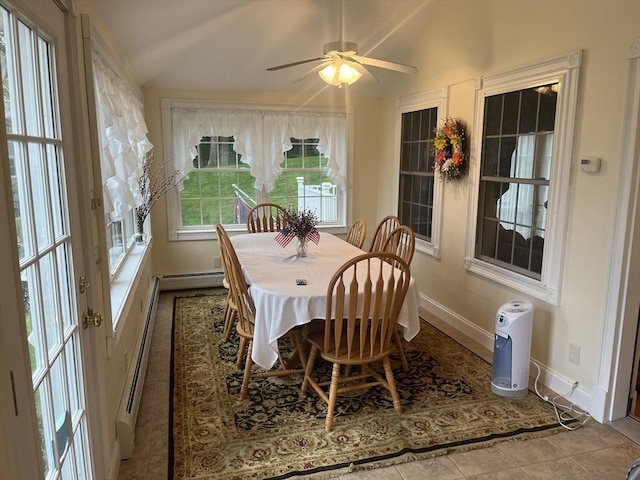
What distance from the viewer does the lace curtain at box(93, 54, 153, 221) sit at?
8.02ft

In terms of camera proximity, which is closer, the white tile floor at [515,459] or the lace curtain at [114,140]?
the white tile floor at [515,459]

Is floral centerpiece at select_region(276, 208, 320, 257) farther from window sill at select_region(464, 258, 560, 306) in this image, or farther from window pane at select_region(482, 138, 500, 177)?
window pane at select_region(482, 138, 500, 177)

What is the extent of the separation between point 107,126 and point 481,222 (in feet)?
9.18

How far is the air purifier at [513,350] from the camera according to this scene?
282cm

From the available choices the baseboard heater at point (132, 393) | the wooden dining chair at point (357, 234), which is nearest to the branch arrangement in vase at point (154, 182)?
the baseboard heater at point (132, 393)

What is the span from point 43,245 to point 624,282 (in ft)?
9.05

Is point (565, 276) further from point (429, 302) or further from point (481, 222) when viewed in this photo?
point (429, 302)

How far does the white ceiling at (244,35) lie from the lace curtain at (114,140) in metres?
0.47

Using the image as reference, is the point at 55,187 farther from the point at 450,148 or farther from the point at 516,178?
the point at 450,148

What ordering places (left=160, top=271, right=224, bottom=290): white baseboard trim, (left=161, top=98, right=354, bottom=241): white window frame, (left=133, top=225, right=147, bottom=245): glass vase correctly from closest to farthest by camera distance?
(left=133, top=225, right=147, bottom=245): glass vase, (left=161, top=98, right=354, bottom=241): white window frame, (left=160, top=271, right=224, bottom=290): white baseboard trim

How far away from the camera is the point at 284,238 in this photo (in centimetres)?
356

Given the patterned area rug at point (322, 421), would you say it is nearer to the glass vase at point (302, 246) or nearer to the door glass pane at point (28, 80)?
the glass vase at point (302, 246)

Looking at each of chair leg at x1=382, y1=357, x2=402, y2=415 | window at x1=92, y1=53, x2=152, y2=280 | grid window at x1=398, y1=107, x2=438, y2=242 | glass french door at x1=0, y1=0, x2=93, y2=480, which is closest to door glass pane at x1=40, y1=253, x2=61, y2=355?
glass french door at x1=0, y1=0, x2=93, y2=480

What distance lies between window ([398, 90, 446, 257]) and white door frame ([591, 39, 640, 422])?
6.00 ft
